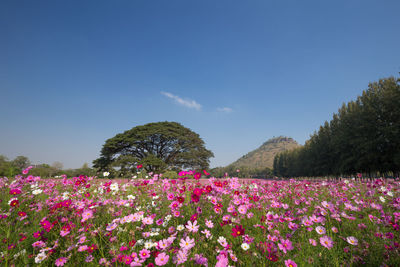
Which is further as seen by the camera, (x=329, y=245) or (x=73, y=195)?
(x=73, y=195)

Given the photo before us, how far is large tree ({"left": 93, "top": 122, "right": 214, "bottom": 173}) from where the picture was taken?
2684 cm

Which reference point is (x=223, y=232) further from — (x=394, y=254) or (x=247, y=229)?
(x=394, y=254)

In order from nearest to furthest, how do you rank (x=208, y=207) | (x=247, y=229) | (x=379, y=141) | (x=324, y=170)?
(x=247, y=229), (x=208, y=207), (x=379, y=141), (x=324, y=170)

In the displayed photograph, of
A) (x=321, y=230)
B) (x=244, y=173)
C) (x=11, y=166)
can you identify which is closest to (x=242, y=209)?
(x=321, y=230)

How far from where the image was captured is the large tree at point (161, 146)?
26844 millimetres

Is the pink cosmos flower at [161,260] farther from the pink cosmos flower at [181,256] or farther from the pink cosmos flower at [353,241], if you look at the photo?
the pink cosmos flower at [353,241]

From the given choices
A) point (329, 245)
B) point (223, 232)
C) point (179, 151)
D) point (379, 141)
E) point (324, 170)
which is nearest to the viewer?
point (329, 245)

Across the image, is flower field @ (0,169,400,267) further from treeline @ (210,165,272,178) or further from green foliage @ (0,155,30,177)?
treeline @ (210,165,272,178)

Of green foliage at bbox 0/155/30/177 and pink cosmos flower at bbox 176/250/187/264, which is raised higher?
green foliage at bbox 0/155/30/177

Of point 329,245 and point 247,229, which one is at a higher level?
point 329,245

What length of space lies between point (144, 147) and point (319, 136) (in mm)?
34044

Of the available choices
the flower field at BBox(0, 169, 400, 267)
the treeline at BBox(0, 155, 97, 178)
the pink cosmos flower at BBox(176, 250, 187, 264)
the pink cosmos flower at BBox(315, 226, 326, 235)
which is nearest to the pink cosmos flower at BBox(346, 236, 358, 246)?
the flower field at BBox(0, 169, 400, 267)

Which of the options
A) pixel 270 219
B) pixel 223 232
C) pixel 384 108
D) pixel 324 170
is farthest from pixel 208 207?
pixel 324 170

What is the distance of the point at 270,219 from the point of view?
2.35 metres
